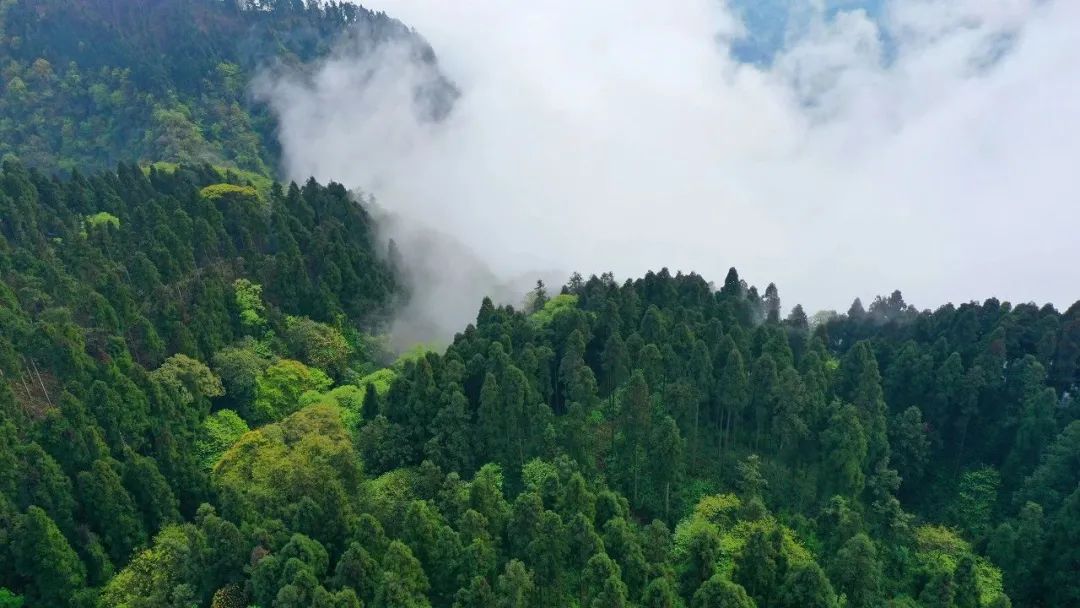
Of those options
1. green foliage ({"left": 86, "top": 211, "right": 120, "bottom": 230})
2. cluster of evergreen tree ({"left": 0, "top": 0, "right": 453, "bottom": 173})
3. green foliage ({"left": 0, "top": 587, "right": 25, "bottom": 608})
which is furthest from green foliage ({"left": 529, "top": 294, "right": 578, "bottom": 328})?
cluster of evergreen tree ({"left": 0, "top": 0, "right": 453, "bottom": 173})

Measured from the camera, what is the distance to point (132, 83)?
146 meters

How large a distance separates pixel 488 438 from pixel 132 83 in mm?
128015

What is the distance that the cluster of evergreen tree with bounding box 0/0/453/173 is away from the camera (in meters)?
138

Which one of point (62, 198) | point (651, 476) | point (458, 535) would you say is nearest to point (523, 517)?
point (458, 535)

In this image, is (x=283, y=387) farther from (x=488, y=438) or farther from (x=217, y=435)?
(x=488, y=438)

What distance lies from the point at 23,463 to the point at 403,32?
538 feet

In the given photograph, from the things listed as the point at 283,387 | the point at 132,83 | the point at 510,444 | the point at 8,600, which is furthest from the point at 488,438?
the point at 132,83

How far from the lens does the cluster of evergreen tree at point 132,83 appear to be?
454 ft

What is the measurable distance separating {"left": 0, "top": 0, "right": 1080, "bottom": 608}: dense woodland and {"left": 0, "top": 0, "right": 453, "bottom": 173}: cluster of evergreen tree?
2318 inches

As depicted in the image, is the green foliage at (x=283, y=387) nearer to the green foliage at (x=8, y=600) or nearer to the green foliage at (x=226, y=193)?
the green foliage at (x=8, y=600)

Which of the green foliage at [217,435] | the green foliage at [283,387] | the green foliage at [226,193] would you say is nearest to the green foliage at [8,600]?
the green foliage at [217,435]

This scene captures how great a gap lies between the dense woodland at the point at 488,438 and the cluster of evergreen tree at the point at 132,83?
58889mm

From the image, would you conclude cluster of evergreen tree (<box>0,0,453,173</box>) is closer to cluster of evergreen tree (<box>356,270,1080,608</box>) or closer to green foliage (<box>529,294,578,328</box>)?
green foliage (<box>529,294,578,328</box>)

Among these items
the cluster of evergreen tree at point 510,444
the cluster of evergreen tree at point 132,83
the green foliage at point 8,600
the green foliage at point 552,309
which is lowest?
the green foliage at point 8,600
